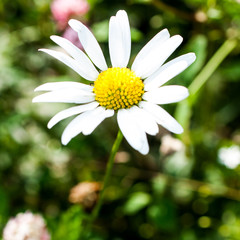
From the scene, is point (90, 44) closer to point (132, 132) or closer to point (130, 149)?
point (132, 132)

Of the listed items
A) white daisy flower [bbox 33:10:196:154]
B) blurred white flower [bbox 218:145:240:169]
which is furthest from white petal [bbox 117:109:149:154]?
blurred white flower [bbox 218:145:240:169]

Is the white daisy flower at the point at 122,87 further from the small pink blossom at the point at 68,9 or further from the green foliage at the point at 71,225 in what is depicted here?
the small pink blossom at the point at 68,9

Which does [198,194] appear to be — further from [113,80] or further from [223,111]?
[113,80]

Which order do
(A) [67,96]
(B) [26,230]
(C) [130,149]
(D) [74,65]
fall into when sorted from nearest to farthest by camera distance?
1. (A) [67,96]
2. (D) [74,65]
3. (B) [26,230]
4. (C) [130,149]

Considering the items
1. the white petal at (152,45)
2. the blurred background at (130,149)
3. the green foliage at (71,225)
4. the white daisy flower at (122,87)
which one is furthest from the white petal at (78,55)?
the green foliage at (71,225)

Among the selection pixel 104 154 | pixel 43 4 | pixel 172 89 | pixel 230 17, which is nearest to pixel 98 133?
pixel 104 154

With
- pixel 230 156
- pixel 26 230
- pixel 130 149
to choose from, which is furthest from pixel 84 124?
pixel 130 149

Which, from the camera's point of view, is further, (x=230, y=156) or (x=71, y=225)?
(x=230, y=156)
